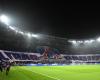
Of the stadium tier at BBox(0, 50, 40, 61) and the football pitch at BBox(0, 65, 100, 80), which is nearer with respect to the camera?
the football pitch at BBox(0, 65, 100, 80)

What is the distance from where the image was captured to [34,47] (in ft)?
279

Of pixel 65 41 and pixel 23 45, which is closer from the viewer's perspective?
pixel 23 45

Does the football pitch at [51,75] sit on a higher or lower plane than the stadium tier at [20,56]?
lower

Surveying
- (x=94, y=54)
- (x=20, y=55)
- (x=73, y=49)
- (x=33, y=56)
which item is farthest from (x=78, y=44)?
(x=20, y=55)

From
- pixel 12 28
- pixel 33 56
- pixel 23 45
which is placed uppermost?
pixel 12 28

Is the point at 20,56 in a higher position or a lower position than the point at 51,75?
higher

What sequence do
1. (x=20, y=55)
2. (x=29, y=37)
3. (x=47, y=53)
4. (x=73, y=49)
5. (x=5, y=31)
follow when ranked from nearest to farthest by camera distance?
(x=20, y=55) → (x=5, y=31) → (x=47, y=53) → (x=29, y=37) → (x=73, y=49)

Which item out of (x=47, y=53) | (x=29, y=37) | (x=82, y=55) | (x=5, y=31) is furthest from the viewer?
(x=82, y=55)

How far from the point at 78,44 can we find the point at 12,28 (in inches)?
1840

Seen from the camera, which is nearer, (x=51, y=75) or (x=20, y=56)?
(x=51, y=75)

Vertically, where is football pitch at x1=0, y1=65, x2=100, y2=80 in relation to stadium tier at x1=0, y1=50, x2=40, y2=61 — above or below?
below

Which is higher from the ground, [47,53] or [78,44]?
[78,44]

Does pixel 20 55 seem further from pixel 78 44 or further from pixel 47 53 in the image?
pixel 78 44

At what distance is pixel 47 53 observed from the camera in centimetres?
7900
